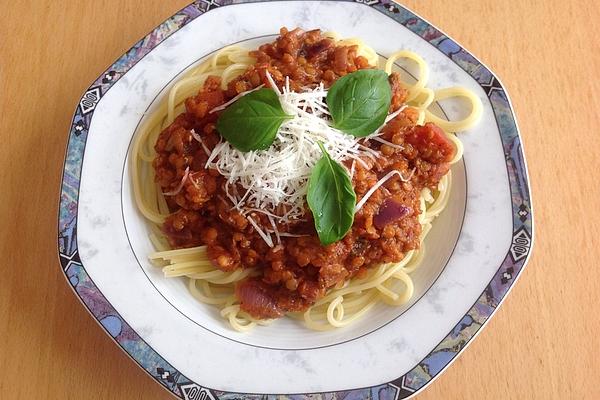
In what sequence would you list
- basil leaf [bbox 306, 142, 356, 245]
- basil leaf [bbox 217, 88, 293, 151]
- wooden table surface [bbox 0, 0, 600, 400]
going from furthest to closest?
wooden table surface [bbox 0, 0, 600, 400] → basil leaf [bbox 217, 88, 293, 151] → basil leaf [bbox 306, 142, 356, 245]

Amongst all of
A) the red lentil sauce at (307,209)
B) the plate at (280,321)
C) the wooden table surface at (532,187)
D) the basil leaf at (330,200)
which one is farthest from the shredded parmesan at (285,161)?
the wooden table surface at (532,187)

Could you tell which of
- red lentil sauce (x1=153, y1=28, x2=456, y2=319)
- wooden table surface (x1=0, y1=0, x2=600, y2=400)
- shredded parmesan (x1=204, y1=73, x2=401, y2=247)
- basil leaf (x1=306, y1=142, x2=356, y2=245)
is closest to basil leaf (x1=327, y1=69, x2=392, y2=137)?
shredded parmesan (x1=204, y1=73, x2=401, y2=247)

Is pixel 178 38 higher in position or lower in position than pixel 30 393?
higher

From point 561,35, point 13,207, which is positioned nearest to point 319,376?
point 13,207

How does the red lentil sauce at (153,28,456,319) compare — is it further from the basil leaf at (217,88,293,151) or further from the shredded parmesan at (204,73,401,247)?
the basil leaf at (217,88,293,151)

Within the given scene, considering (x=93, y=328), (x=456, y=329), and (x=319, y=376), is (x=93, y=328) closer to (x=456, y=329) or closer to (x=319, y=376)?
(x=319, y=376)

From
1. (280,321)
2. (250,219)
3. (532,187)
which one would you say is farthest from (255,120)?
(532,187)

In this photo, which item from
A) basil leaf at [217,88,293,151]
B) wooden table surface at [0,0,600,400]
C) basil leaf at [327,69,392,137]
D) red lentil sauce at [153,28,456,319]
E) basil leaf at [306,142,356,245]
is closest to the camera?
basil leaf at [306,142,356,245]
